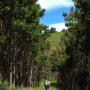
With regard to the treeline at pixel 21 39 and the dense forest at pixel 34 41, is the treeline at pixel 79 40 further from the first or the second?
the treeline at pixel 21 39

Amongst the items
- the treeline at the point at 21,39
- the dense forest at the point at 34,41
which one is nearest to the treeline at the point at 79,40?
the dense forest at the point at 34,41

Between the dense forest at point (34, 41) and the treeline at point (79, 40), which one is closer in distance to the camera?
the treeline at point (79, 40)

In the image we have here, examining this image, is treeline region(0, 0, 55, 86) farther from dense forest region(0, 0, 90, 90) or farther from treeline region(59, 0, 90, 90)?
treeline region(59, 0, 90, 90)

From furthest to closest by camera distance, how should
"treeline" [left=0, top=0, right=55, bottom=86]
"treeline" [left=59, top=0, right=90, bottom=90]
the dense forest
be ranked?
"treeline" [left=0, top=0, right=55, bottom=86] → the dense forest → "treeline" [left=59, top=0, right=90, bottom=90]

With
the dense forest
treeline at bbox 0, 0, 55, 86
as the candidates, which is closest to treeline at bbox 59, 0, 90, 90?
the dense forest

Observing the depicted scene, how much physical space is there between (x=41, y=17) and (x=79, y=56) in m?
8.05


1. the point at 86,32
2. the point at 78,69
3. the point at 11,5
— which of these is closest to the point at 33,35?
the point at 86,32

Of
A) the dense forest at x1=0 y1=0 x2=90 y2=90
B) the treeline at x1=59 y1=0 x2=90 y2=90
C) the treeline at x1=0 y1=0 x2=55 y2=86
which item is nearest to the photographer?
the treeline at x1=59 y1=0 x2=90 y2=90

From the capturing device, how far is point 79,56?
61.1 m

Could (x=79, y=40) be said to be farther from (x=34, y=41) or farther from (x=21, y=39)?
(x=21, y=39)

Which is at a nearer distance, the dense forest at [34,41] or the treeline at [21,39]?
the dense forest at [34,41]

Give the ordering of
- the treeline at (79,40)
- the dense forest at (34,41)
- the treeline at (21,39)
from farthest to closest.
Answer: the treeline at (21,39) → the dense forest at (34,41) → the treeline at (79,40)

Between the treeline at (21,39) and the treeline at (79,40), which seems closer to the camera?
the treeline at (79,40)

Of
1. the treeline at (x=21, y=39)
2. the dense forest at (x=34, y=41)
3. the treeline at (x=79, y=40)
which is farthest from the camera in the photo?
the treeline at (x=21, y=39)
